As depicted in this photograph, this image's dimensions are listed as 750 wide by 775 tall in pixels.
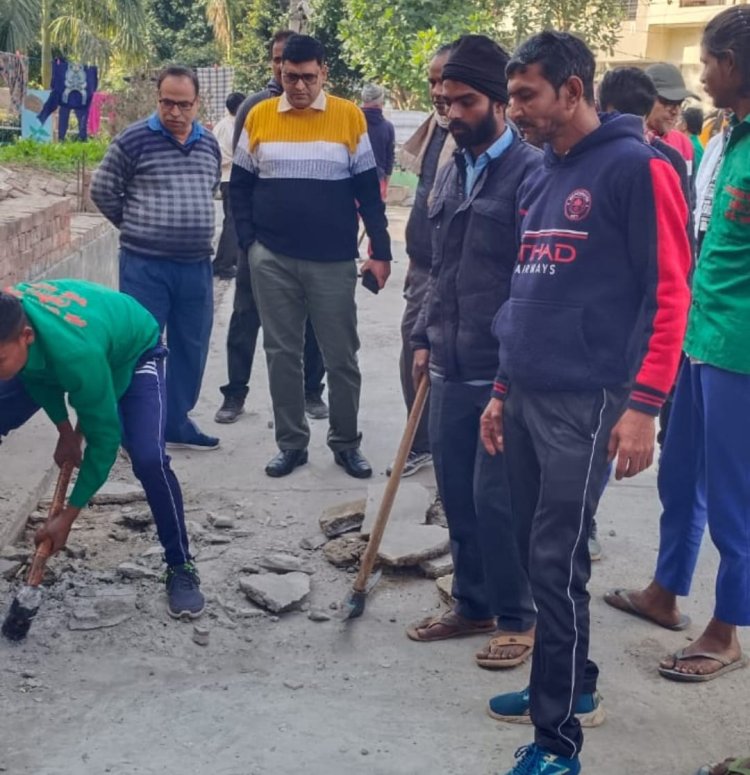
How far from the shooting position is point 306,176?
18.3 feet

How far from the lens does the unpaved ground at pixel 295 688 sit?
10.6 feet

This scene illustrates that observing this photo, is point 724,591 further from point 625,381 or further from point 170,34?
point 170,34

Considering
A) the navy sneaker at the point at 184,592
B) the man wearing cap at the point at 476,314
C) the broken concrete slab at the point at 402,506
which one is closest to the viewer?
the man wearing cap at the point at 476,314

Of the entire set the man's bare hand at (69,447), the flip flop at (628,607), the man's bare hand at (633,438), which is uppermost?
the man's bare hand at (633,438)

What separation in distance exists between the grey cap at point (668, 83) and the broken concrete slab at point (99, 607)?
124 inches

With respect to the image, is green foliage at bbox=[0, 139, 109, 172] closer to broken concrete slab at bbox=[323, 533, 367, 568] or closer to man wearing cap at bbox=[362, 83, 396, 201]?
man wearing cap at bbox=[362, 83, 396, 201]

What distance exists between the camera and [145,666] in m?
3.79

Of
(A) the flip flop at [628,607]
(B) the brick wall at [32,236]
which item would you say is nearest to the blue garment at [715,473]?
(A) the flip flop at [628,607]

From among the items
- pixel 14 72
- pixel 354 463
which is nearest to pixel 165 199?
pixel 354 463

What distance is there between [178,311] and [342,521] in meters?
1.69

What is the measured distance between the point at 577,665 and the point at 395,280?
938 centimetres

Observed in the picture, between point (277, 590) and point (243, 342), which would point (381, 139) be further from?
point (277, 590)

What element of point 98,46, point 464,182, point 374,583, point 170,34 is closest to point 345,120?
point 464,182

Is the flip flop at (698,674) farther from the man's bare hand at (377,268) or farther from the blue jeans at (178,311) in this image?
the blue jeans at (178,311)
